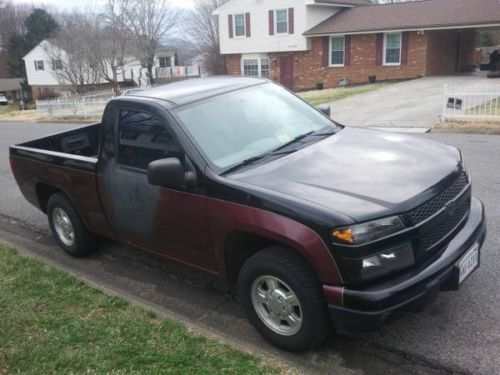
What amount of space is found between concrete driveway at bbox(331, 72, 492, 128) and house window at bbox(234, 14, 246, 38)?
13426 millimetres

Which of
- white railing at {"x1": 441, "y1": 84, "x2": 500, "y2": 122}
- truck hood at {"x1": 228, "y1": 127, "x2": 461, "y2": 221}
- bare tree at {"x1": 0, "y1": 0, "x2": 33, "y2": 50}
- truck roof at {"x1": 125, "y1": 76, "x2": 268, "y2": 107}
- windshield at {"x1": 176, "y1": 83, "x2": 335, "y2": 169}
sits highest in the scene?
bare tree at {"x1": 0, "y1": 0, "x2": 33, "y2": 50}

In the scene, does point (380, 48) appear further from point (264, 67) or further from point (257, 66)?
point (257, 66)

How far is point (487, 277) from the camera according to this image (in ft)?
13.4

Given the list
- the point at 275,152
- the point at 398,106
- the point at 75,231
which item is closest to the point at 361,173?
the point at 275,152

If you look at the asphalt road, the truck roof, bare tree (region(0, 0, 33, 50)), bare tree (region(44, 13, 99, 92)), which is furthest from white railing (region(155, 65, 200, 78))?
the truck roof

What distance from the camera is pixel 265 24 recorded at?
32.2 meters

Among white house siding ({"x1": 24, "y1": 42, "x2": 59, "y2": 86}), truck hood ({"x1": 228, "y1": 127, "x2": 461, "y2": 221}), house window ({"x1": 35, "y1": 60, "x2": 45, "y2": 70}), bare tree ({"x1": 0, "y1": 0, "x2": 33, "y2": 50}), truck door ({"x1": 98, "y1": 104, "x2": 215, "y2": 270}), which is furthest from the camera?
bare tree ({"x1": 0, "y1": 0, "x2": 33, "y2": 50})

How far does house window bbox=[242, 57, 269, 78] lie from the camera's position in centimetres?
3347

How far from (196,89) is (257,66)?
99.8 ft

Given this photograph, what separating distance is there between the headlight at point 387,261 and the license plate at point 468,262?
472 mm

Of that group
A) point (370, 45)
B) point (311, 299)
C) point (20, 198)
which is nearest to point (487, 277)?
point (311, 299)

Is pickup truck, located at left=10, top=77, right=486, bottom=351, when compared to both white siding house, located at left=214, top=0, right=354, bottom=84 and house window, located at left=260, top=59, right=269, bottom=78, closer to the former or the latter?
white siding house, located at left=214, top=0, right=354, bottom=84

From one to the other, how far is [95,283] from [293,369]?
2261 millimetres

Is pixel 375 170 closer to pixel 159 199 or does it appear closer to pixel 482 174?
pixel 159 199
